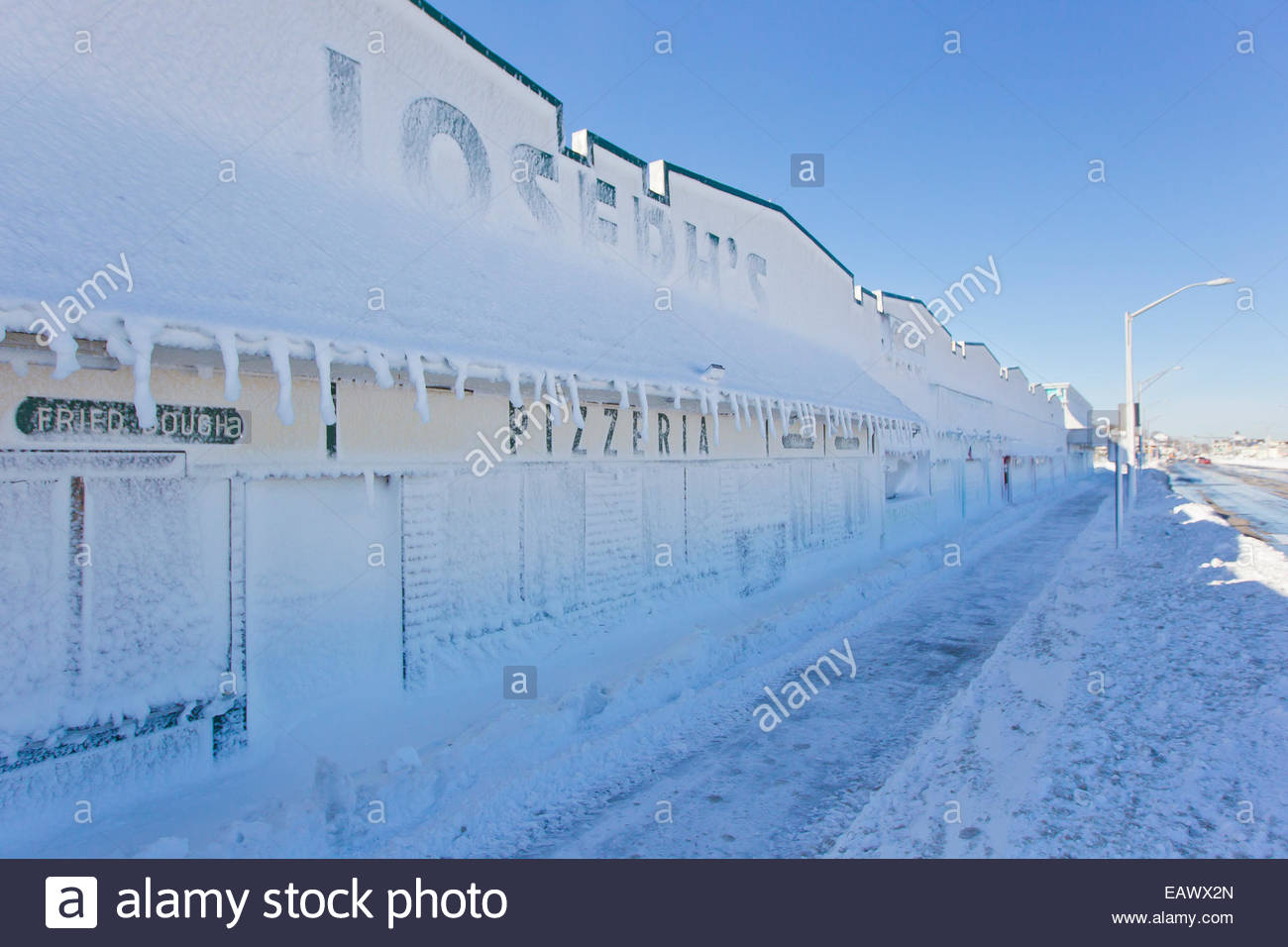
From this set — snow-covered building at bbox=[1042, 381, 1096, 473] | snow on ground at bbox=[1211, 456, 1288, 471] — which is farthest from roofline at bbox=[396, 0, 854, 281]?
snow on ground at bbox=[1211, 456, 1288, 471]

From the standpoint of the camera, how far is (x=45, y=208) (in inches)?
163

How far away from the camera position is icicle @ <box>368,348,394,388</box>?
4.88 meters

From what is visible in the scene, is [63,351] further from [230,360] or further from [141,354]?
[230,360]

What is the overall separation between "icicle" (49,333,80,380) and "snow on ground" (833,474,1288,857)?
4.94 metres

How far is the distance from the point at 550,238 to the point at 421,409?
17.0ft

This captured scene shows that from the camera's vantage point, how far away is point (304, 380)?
17.6 feet

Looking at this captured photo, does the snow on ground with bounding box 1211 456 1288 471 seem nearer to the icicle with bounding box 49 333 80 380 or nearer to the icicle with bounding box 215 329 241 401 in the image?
the icicle with bounding box 215 329 241 401

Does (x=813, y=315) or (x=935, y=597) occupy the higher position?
(x=813, y=315)

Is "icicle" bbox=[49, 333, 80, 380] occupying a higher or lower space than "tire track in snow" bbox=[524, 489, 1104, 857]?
higher
